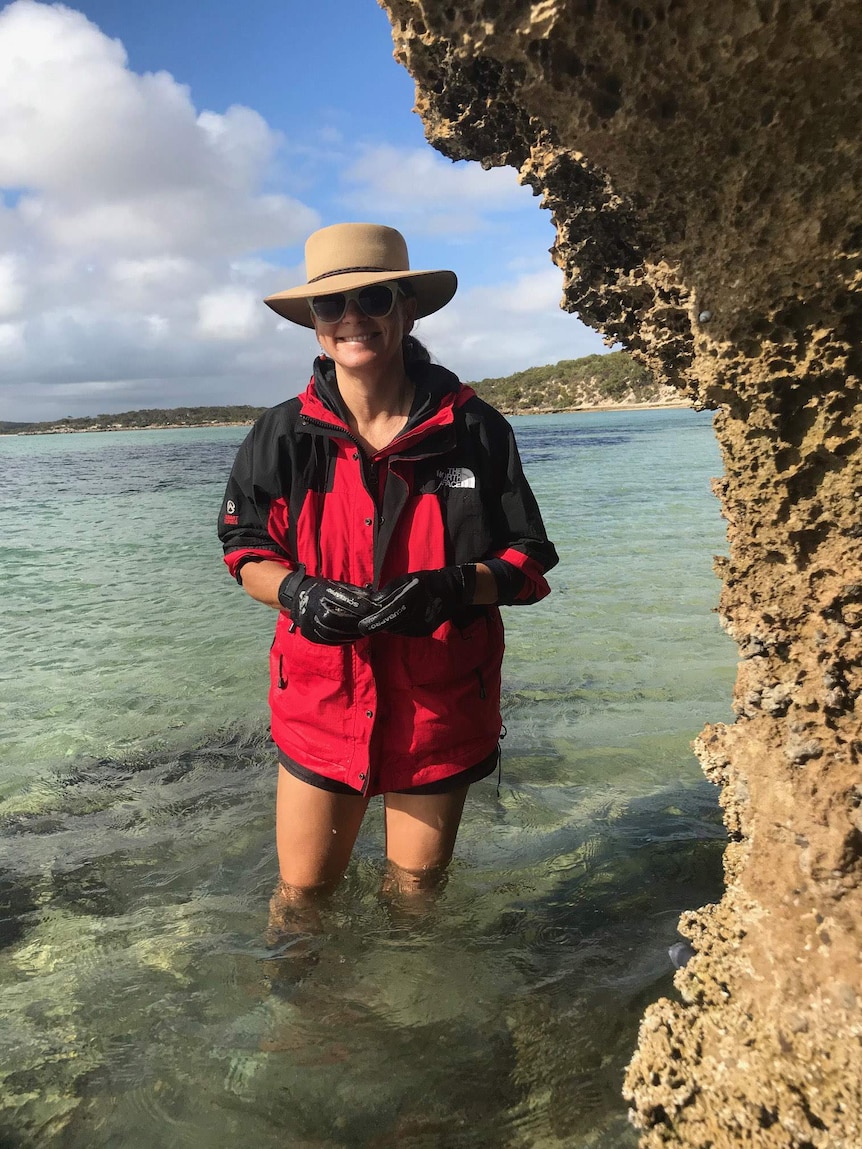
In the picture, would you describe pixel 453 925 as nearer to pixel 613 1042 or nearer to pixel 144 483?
pixel 613 1042

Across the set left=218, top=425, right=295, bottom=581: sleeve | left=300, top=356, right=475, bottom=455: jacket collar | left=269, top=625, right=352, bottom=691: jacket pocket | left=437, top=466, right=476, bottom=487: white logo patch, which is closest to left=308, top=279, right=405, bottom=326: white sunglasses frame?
left=300, top=356, right=475, bottom=455: jacket collar

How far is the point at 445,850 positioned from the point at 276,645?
1100 mm

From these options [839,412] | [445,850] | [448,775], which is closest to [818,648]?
[839,412]

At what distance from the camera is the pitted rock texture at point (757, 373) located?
5.45 ft

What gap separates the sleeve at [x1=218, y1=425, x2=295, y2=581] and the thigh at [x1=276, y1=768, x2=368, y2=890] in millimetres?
901

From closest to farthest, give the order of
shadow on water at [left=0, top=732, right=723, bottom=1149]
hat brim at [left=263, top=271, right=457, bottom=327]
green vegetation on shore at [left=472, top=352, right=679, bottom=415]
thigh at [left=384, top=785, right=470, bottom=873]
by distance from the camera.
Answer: shadow on water at [left=0, top=732, right=723, bottom=1149] → hat brim at [left=263, top=271, right=457, bottom=327] → thigh at [left=384, top=785, right=470, bottom=873] → green vegetation on shore at [left=472, top=352, right=679, bottom=415]

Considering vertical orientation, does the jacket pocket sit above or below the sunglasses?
below

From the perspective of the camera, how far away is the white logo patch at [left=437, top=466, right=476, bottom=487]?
2881 mm

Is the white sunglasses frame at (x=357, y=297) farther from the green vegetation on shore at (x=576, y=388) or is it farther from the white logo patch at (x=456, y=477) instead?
the green vegetation on shore at (x=576, y=388)

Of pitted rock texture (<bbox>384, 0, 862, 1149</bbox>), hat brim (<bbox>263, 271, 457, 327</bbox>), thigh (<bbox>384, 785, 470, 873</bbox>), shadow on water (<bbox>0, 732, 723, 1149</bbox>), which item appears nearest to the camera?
pitted rock texture (<bbox>384, 0, 862, 1149</bbox>)

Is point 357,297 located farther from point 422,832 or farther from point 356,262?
point 422,832

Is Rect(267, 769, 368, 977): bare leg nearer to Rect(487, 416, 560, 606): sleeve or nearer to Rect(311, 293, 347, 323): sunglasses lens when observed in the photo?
Rect(487, 416, 560, 606): sleeve

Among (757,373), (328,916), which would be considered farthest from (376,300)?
(328,916)

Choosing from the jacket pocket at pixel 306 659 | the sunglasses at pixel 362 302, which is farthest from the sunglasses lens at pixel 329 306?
the jacket pocket at pixel 306 659
